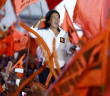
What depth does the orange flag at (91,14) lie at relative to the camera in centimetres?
675

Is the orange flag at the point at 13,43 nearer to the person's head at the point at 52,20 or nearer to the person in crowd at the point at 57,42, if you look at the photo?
the person's head at the point at 52,20

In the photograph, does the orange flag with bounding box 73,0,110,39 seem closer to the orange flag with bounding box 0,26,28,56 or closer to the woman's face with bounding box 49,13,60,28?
the woman's face with bounding box 49,13,60,28

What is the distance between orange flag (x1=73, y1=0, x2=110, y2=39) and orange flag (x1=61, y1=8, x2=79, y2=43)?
155 mm

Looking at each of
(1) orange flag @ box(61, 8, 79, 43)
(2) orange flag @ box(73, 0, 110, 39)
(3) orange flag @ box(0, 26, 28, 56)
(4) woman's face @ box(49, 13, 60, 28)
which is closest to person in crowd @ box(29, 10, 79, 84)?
(4) woman's face @ box(49, 13, 60, 28)

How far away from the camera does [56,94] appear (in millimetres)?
2738

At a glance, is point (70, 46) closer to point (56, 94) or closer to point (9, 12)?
point (56, 94)

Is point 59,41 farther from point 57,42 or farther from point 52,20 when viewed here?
point 52,20

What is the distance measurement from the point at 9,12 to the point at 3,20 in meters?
0.36

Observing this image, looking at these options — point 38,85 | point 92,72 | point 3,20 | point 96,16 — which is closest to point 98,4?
point 96,16

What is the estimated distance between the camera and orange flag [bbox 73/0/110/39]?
6.75m

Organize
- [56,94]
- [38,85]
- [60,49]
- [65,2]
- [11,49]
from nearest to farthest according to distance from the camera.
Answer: [56,94]
[38,85]
[60,49]
[65,2]
[11,49]

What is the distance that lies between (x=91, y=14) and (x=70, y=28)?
55 cm

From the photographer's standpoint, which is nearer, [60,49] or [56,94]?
[56,94]

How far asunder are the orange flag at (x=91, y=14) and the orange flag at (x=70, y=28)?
16 centimetres
